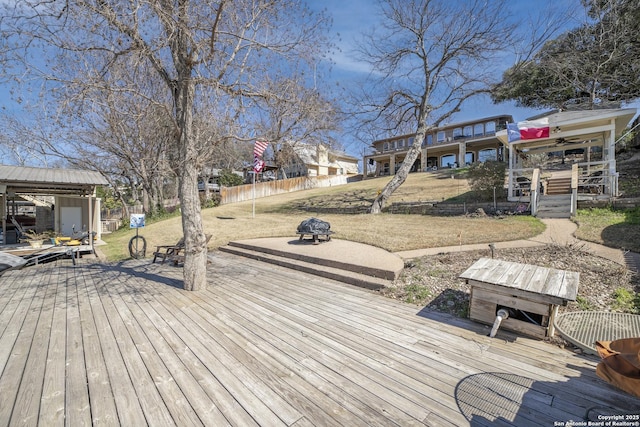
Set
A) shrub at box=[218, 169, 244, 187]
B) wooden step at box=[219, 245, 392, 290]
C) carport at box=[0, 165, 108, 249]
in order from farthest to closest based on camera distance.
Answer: shrub at box=[218, 169, 244, 187] → carport at box=[0, 165, 108, 249] → wooden step at box=[219, 245, 392, 290]

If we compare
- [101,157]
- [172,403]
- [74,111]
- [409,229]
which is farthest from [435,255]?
[101,157]

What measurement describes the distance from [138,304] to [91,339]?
1111 mm

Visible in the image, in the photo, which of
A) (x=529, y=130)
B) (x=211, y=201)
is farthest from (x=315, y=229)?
(x=211, y=201)

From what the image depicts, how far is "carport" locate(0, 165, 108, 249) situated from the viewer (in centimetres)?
893

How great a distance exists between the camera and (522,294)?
3080 mm

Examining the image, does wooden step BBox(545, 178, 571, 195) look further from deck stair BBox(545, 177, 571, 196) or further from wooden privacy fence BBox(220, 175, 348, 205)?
wooden privacy fence BBox(220, 175, 348, 205)

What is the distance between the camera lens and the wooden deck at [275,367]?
2037mm

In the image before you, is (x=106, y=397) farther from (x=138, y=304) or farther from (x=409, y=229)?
(x=409, y=229)

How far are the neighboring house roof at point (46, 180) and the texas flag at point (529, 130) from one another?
1623 cm

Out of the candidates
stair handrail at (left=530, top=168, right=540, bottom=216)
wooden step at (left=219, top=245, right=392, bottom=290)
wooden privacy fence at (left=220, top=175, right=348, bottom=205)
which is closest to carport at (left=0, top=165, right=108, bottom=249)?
wooden step at (left=219, top=245, right=392, bottom=290)

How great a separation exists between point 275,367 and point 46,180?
36.2ft

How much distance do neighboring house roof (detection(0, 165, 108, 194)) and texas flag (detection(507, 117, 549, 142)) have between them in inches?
639

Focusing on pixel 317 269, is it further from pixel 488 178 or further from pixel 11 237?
pixel 11 237

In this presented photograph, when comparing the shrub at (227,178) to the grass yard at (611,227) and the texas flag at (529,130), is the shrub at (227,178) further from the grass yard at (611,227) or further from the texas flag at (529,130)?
the grass yard at (611,227)
